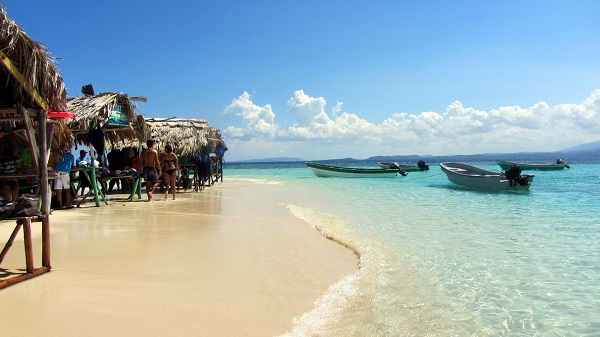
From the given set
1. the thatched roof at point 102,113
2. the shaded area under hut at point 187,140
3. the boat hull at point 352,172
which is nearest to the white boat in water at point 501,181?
the boat hull at point 352,172

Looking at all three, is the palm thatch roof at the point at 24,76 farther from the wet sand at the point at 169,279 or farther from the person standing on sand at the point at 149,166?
the person standing on sand at the point at 149,166

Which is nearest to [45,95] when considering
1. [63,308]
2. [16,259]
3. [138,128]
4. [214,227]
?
[16,259]

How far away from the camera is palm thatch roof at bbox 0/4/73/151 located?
4055mm

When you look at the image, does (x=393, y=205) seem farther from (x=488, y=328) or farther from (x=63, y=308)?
(x=63, y=308)

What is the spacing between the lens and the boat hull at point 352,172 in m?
29.2

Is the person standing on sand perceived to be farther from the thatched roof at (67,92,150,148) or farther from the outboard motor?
the outboard motor

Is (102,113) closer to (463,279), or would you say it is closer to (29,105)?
(29,105)

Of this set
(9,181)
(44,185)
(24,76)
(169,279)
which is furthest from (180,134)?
(169,279)

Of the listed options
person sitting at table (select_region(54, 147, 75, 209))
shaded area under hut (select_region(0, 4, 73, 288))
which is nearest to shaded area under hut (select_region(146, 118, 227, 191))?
person sitting at table (select_region(54, 147, 75, 209))

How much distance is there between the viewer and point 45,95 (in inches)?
180

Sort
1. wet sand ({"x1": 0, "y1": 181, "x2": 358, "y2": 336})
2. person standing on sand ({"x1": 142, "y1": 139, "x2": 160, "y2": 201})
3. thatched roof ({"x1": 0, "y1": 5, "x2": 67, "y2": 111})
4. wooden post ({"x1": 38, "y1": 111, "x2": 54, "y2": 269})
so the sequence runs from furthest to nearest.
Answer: person standing on sand ({"x1": 142, "y1": 139, "x2": 160, "y2": 201}), wooden post ({"x1": 38, "y1": 111, "x2": 54, "y2": 269}), thatched roof ({"x1": 0, "y1": 5, "x2": 67, "y2": 111}), wet sand ({"x1": 0, "y1": 181, "x2": 358, "y2": 336})

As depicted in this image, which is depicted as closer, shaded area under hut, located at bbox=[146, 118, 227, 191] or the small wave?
the small wave

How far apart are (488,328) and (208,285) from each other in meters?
2.45

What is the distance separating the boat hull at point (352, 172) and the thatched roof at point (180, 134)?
15.1 metres
